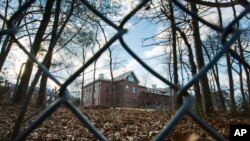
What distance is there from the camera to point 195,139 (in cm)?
63

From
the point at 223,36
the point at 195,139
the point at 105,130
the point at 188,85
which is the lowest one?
the point at 105,130

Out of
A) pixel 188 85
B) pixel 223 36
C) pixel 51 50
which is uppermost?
pixel 51 50

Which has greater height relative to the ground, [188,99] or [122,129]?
[188,99]

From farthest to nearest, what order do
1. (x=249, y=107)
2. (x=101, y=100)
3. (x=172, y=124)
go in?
(x=101, y=100) < (x=249, y=107) < (x=172, y=124)

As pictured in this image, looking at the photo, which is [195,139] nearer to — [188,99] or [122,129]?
[188,99]

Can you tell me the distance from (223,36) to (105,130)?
Answer: 629cm

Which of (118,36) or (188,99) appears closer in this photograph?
(188,99)

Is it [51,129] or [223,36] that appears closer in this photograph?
[223,36]

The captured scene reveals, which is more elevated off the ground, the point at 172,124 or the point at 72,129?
the point at 172,124

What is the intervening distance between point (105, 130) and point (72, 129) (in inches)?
30.2

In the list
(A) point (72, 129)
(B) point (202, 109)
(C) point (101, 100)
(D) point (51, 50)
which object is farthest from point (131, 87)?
(D) point (51, 50)

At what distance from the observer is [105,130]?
6.77 m

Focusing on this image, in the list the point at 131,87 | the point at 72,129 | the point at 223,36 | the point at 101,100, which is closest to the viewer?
the point at 223,36

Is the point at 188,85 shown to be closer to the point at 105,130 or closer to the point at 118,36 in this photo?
the point at 118,36
